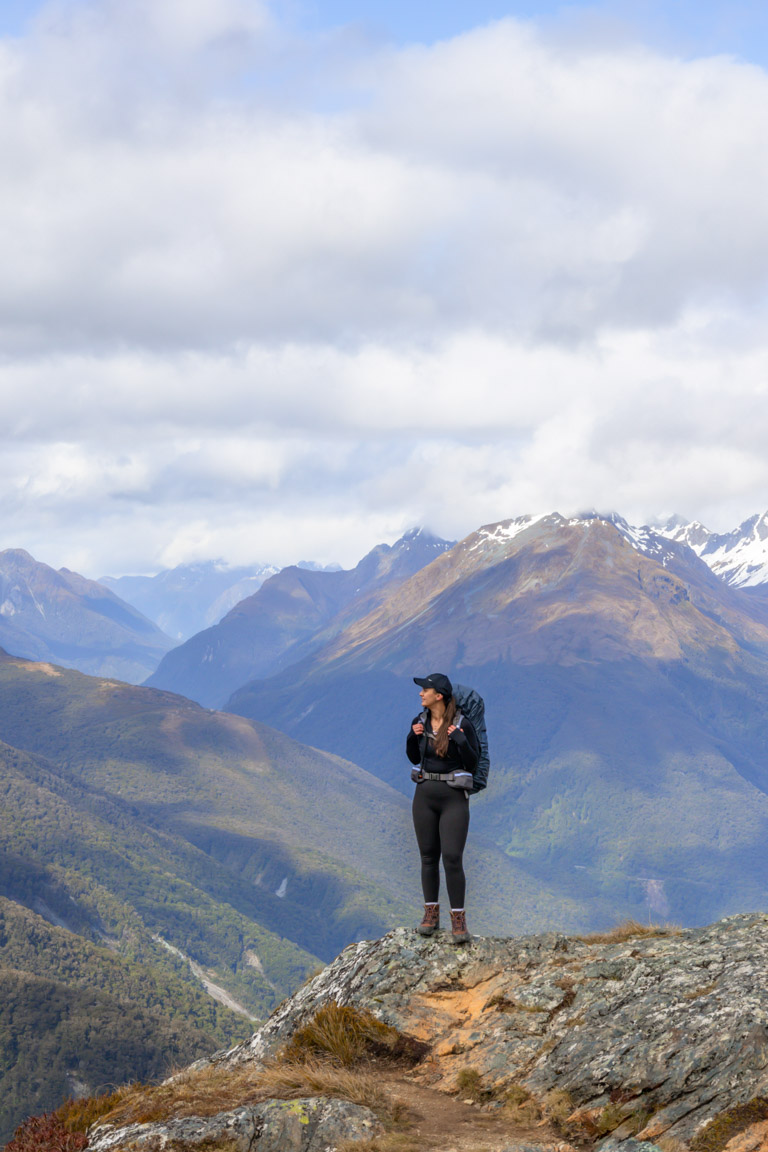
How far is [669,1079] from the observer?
11.7m

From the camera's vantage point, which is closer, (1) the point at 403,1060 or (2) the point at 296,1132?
(2) the point at 296,1132

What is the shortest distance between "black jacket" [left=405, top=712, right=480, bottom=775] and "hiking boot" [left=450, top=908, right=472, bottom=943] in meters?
2.89

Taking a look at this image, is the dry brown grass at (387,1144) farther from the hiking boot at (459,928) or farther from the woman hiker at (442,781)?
the hiking boot at (459,928)

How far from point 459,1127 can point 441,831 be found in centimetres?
557

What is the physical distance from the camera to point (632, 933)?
18625mm

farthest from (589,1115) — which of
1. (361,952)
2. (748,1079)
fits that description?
(361,952)

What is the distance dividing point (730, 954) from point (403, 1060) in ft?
18.6

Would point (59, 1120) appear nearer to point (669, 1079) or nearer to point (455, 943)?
point (455, 943)

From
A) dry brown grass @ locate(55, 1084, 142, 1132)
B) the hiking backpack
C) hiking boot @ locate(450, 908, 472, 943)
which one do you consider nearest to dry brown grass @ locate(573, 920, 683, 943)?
hiking boot @ locate(450, 908, 472, 943)

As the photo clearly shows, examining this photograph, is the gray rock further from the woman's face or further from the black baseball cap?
the black baseball cap

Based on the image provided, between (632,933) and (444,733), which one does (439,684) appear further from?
(632,933)

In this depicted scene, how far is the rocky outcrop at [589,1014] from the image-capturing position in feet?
37.4

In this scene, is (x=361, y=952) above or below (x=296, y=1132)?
above

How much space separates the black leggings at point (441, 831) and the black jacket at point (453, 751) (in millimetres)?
349
